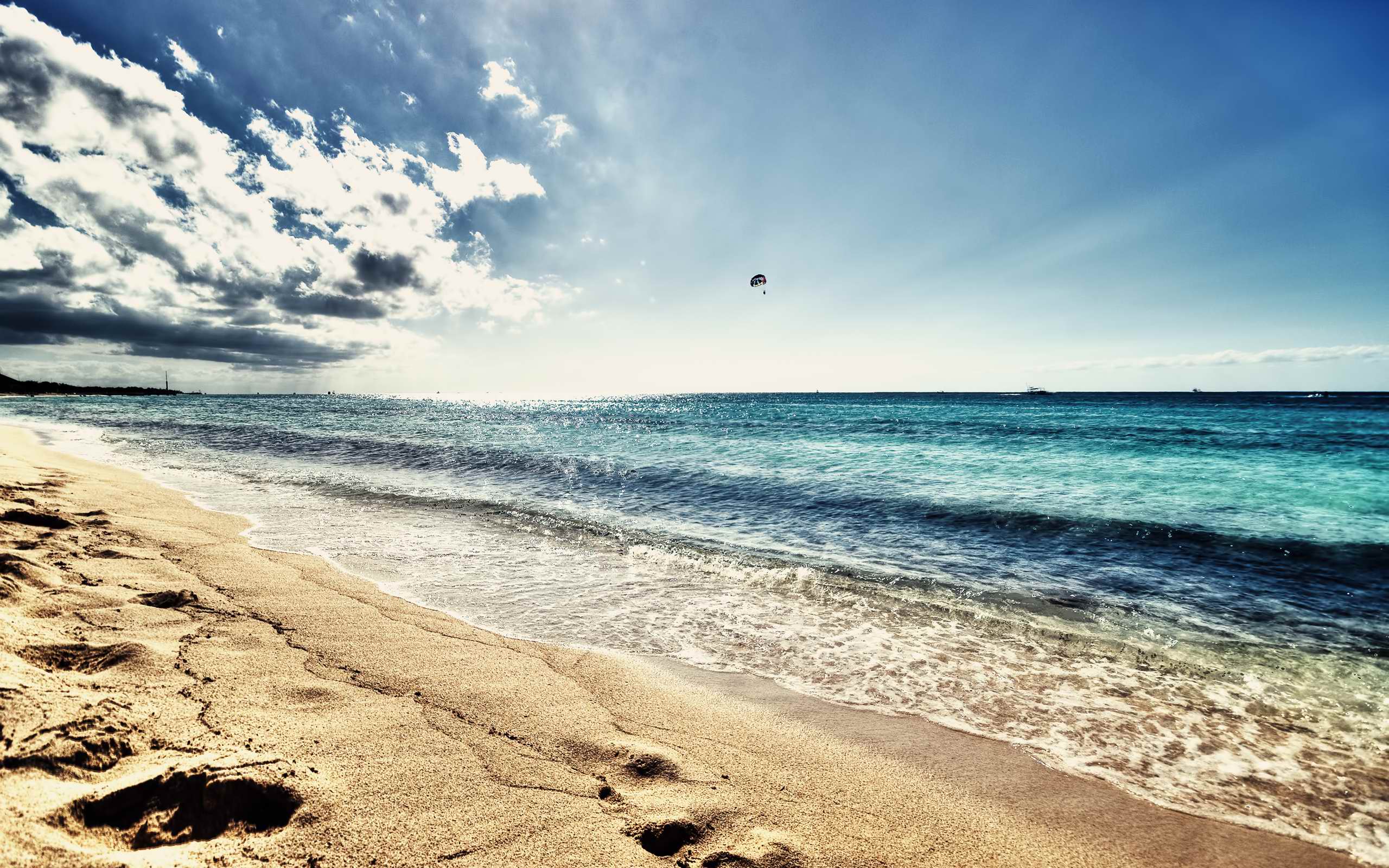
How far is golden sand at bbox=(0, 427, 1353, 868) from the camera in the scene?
8.27 feet

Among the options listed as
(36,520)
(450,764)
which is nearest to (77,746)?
(450,764)

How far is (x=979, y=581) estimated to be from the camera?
8.12 meters

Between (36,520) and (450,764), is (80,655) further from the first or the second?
(36,520)

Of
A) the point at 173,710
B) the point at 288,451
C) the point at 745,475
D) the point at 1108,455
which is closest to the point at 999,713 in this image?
the point at 173,710

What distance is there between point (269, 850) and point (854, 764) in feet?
11.3

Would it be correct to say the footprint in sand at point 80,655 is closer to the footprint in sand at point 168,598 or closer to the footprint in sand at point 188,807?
the footprint in sand at point 168,598

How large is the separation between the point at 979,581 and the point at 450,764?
25.0 ft

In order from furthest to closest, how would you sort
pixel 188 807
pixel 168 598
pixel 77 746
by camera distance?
pixel 168 598 < pixel 77 746 < pixel 188 807

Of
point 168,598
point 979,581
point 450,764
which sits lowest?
point 979,581

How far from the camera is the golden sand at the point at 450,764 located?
2.52 meters

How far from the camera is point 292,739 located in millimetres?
3275

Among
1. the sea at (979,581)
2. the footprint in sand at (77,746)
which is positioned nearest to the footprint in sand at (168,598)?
the sea at (979,581)

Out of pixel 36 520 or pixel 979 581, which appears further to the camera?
pixel 979 581

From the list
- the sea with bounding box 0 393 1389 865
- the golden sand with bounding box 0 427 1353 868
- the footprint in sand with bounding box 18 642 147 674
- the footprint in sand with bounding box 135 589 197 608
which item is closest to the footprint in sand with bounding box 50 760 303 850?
the golden sand with bounding box 0 427 1353 868
